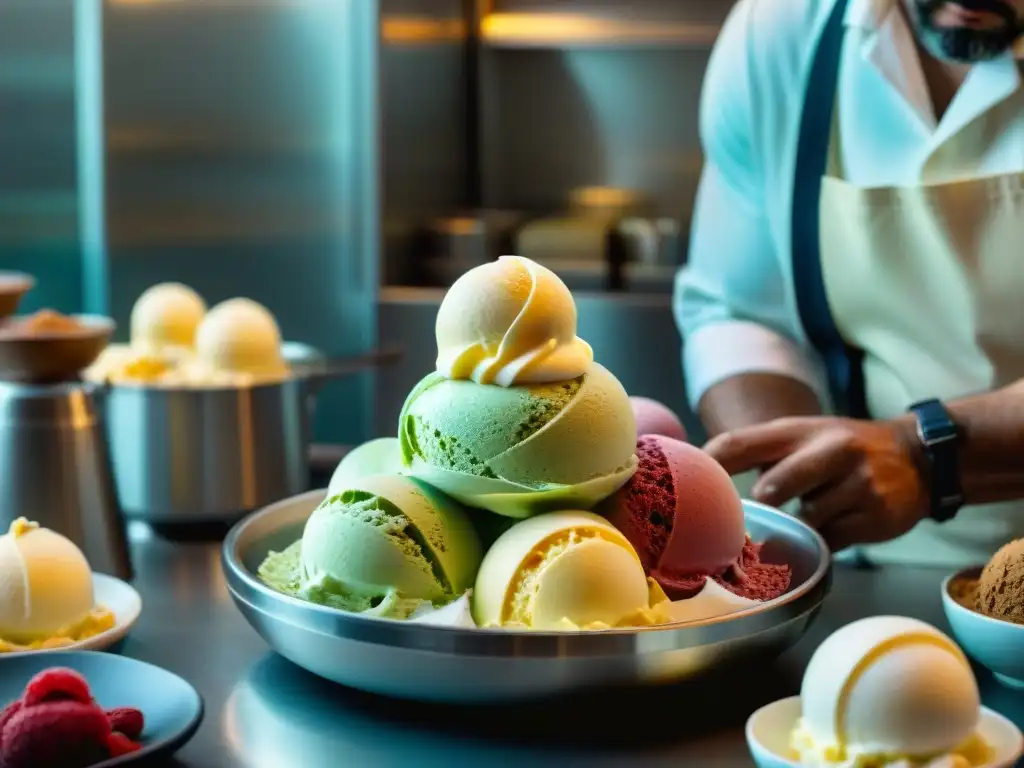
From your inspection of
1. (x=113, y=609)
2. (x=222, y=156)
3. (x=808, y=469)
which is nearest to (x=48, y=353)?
(x=113, y=609)

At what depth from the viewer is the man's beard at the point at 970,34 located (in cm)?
146

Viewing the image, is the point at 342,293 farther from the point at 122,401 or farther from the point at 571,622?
the point at 571,622

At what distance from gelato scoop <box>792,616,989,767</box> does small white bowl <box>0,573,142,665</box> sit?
1.69 ft

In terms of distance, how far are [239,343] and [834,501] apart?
0.65 m

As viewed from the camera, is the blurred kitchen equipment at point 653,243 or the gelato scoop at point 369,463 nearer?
the gelato scoop at point 369,463

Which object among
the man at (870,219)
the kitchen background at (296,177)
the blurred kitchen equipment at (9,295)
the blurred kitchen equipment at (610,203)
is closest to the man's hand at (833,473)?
the man at (870,219)

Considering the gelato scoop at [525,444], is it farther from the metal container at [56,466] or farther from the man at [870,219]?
the man at [870,219]

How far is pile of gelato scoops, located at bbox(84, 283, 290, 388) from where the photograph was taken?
1.50 m

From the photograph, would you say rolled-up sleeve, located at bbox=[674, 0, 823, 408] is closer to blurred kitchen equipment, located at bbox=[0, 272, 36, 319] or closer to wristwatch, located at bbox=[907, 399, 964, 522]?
wristwatch, located at bbox=[907, 399, 964, 522]

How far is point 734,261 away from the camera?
1725 millimetres

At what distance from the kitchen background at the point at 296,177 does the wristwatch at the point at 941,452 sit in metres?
1.31

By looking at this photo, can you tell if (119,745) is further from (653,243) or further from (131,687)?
(653,243)

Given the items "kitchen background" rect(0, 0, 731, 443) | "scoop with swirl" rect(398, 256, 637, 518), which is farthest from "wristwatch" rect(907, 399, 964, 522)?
"kitchen background" rect(0, 0, 731, 443)

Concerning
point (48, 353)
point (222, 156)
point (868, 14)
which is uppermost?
point (868, 14)
